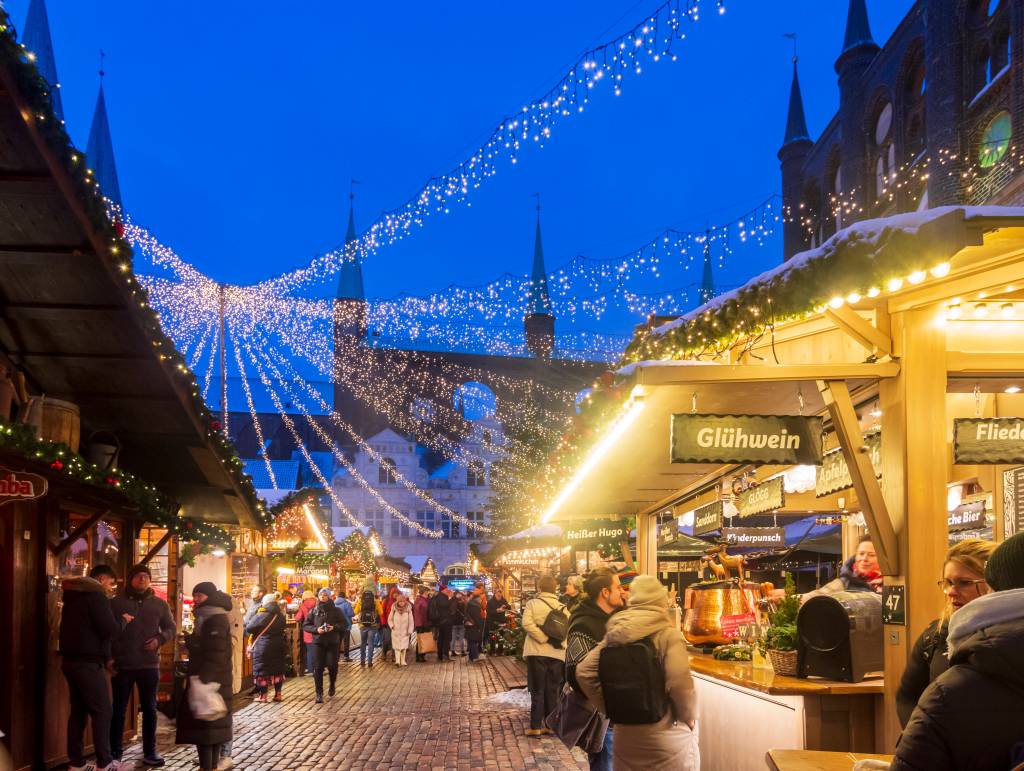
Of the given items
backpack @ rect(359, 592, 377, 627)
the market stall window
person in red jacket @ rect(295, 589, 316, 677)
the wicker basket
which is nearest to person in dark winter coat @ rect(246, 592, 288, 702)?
person in red jacket @ rect(295, 589, 316, 677)

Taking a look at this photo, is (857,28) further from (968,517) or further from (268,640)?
(268,640)

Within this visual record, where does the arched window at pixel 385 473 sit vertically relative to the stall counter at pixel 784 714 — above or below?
above

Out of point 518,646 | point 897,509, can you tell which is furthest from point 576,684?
point 518,646

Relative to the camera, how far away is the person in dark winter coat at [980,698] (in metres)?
2.46

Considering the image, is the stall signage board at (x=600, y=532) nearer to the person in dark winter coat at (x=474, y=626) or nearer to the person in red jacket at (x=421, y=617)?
the person in dark winter coat at (x=474, y=626)

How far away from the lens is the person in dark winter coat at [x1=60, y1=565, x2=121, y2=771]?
9117 millimetres

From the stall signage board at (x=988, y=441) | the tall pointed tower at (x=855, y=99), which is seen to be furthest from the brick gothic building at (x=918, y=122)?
the stall signage board at (x=988, y=441)

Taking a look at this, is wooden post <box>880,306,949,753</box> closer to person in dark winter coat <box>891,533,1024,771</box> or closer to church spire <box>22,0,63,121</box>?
person in dark winter coat <box>891,533,1024,771</box>

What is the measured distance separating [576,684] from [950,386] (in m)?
2.96

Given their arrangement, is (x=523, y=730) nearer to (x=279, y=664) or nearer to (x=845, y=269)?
(x=279, y=664)

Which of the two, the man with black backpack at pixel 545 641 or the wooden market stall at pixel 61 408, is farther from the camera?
the man with black backpack at pixel 545 641

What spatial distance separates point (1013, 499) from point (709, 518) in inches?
153

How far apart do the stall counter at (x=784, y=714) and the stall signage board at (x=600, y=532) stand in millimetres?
7309

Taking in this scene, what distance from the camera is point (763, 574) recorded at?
2441 centimetres
